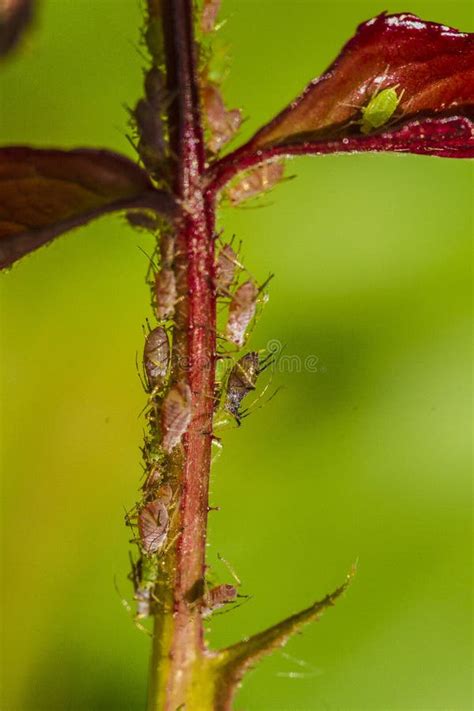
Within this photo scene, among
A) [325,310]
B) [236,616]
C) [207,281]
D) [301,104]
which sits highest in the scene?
[325,310]

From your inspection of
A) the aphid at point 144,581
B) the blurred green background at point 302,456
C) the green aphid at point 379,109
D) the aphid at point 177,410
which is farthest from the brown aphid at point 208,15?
the blurred green background at point 302,456

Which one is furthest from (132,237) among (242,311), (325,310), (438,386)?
(242,311)

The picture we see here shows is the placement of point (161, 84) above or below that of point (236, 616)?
above

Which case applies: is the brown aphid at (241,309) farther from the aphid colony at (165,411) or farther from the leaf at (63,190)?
the leaf at (63,190)

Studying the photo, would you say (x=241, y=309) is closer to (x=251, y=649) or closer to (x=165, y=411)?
(x=165, y=411)

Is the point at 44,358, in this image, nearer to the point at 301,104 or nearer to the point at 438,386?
the point at 438,386

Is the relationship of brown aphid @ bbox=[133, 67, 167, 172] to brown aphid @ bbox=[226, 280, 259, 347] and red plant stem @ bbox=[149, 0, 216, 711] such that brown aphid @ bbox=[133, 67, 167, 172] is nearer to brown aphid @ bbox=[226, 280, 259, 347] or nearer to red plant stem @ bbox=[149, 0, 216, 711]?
red plant stem @ bbox=[149, 0, 216, 711]

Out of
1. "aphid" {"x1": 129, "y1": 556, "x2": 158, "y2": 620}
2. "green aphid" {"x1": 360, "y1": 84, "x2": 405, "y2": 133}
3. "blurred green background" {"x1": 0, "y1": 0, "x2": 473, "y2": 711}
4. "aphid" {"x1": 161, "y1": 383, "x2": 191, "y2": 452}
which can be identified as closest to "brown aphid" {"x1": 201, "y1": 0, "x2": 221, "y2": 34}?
"green aphid" {"x1": 360, "y1": 84, "x2": 405, "y2": 133}
